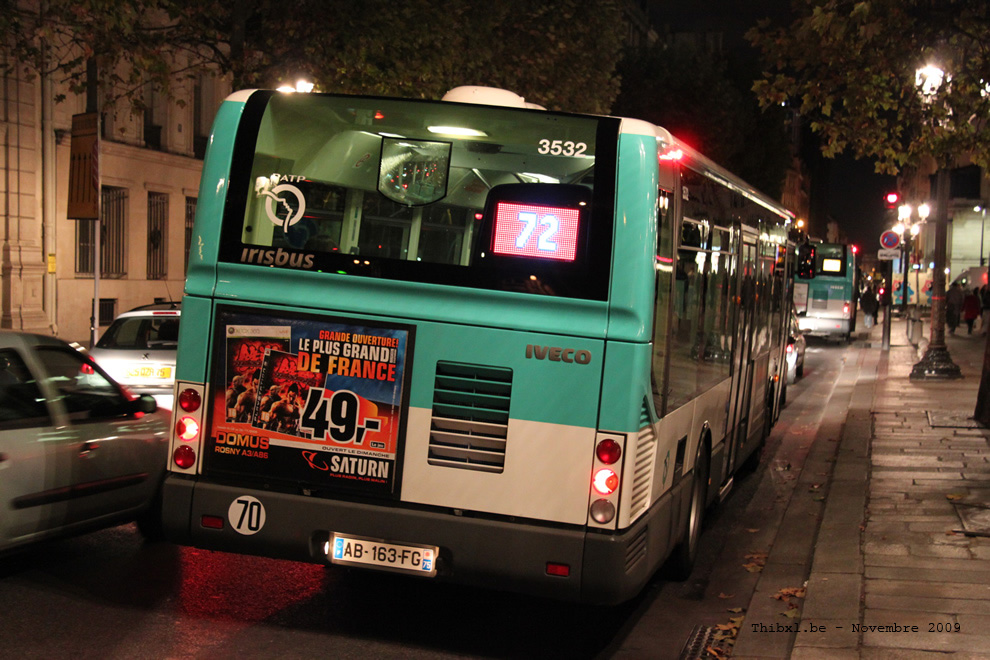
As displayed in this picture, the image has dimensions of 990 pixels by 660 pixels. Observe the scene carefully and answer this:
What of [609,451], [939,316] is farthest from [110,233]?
[609,451]

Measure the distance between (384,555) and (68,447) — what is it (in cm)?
229

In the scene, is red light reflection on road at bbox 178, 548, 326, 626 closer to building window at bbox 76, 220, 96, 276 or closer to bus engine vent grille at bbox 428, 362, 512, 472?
bus engine vent grille at bbox 428, 362, 512, 472

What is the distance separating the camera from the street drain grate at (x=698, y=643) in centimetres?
554

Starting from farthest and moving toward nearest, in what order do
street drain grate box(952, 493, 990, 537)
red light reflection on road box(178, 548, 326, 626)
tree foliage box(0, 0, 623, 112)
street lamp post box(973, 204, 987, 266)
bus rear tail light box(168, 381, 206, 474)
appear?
street lamp post box(973, 204, 987, 266) → tree foliage box(0, 0, 623, 112) → street drain grate box(952, 493, 990, 537) → red light reflection on road box(178, 548, 326, 626) → bus rear tail light box(168, 381, 206, 474)

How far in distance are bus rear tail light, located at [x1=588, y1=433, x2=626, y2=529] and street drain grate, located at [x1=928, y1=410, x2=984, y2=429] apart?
10100 mm

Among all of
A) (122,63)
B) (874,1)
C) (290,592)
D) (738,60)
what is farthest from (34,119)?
(738,60)

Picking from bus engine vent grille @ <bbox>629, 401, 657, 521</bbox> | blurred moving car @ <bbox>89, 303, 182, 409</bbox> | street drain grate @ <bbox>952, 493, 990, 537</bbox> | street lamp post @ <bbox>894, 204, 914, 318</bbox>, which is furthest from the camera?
street lamp post @ <bbox>894, 204, 914, 318</bbox>

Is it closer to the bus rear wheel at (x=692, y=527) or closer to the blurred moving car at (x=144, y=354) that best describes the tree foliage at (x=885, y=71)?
the bus rear wheel at (x=692, y=527)

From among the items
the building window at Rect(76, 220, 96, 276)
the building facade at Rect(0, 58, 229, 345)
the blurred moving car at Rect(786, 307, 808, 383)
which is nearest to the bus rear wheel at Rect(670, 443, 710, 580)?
the blurred moving car at Rect(786, 307, 808, 383)

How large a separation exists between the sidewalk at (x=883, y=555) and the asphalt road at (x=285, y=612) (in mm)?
481

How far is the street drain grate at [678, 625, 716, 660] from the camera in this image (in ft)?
18.2

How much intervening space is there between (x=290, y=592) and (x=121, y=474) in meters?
1.41

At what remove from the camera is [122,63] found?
27359mm

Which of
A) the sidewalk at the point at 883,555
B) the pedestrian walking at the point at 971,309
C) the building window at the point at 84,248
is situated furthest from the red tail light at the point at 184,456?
the pedestrian walking at the point at 971,309
